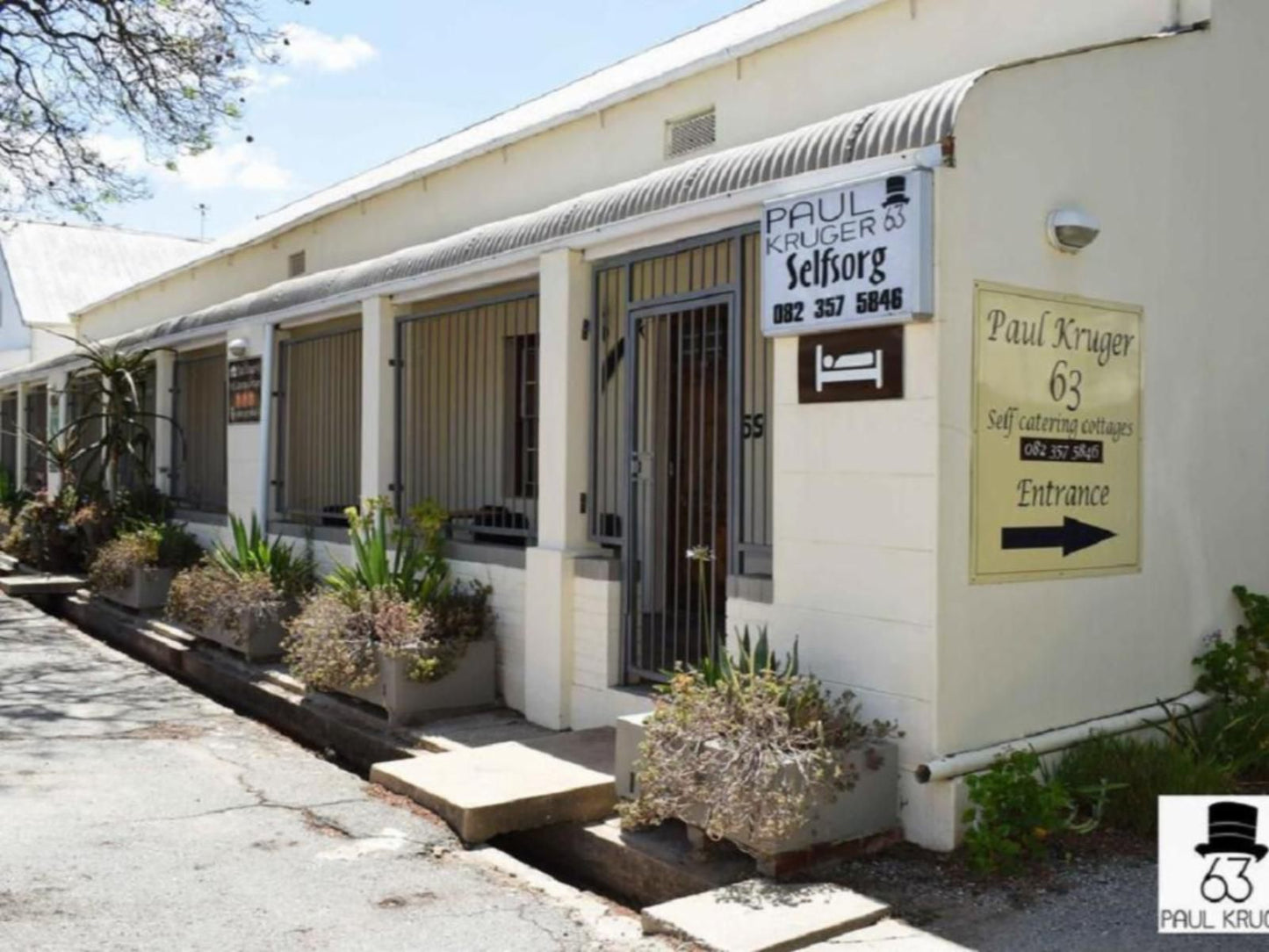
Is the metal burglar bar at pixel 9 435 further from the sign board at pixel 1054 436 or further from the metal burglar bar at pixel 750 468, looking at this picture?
the sign board at pixel 1054 436

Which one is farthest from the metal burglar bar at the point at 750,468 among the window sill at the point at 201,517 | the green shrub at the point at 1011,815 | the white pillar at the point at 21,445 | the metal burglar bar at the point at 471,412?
the white pillar at the point at 21,445

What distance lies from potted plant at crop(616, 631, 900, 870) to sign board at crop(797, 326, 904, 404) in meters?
1.21

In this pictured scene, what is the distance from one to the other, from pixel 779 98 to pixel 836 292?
9.91 feet

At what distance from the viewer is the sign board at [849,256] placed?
5055mm

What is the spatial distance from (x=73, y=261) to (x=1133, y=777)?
2874 centimetres

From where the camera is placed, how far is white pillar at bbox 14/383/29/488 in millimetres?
20828

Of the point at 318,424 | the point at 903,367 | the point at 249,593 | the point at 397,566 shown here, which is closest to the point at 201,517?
the point at 318,424

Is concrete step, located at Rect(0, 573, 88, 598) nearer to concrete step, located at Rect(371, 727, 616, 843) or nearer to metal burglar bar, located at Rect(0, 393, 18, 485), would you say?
concrete step, located at Rect(371, 727, 616, 843)

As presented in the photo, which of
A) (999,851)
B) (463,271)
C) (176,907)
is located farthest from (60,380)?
(999,851)

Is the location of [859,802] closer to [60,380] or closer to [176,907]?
[176,907]

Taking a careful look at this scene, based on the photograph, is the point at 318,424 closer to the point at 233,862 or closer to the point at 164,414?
the point at 164,414

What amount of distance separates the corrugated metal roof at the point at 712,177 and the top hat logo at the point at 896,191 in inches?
6.0

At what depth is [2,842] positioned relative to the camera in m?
5.51

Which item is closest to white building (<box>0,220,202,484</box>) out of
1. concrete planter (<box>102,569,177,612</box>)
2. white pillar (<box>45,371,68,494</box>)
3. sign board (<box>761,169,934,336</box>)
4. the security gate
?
white pillar (<box>45,371,68,494</box>)
